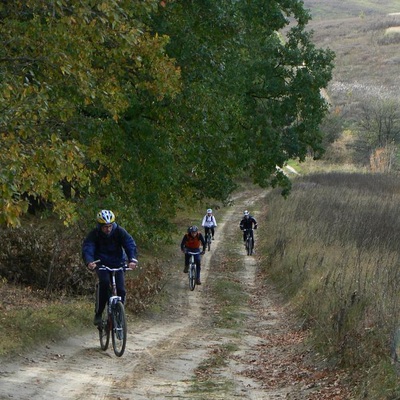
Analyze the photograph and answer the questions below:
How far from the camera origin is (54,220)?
2462 centimetres

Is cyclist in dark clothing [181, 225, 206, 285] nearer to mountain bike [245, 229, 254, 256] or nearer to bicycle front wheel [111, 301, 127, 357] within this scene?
mountain bike [245, 229, 254, 256]

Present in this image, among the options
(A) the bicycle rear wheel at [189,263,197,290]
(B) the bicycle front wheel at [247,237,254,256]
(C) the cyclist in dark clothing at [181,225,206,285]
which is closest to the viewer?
(C) the cyclist in dark clothing at [181,225,206,285]

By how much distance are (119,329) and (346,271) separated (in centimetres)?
570

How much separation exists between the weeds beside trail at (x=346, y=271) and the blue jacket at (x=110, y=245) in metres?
3.26

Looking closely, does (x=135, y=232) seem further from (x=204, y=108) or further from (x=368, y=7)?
(x=368, y=7)

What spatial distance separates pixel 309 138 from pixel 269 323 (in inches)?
535

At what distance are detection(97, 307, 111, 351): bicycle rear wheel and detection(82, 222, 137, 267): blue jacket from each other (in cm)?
90

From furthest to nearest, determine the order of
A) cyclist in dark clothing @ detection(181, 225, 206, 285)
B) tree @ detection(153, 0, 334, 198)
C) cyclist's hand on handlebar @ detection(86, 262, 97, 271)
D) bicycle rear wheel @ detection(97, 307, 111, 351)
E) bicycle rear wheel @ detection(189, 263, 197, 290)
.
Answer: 1. bicycle rear wheel @ detection(189, 263, 197, 290)
2. cyclist in dark clothing @ detection(181, 225, 206, 285)
3. tree @ detection(153, 0, 334, 198)
4. bicycle rear wheel @ detection(97, 307, 111, 351)
5. cyclist's hand on handlebar @ detection(86, 262, 97, 271)

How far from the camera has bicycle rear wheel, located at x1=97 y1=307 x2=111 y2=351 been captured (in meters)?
12.3

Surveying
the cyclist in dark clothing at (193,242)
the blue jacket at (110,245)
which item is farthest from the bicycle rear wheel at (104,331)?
the cyclist in dark clothing at (193,242)

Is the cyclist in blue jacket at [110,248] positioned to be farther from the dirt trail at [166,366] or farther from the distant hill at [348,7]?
the distant hill at [348,7]

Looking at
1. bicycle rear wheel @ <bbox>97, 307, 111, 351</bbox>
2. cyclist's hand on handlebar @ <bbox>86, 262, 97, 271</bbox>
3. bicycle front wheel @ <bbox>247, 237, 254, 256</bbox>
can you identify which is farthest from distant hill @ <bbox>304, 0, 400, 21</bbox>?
cyclist's hand on handlebar @ <bbox>86, 262, 97, 271</bbox>

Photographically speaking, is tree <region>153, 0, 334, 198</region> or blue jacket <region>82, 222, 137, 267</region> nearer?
blue jacket <region>82, 222, 137, 267</region>

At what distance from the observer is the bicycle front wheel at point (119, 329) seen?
38.9 feet
